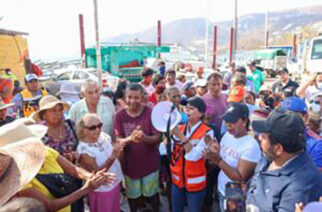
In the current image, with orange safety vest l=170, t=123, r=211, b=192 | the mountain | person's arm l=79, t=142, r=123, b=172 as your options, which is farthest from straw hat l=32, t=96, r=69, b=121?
the mountain

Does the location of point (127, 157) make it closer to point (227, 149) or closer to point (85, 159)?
point (85, 159)

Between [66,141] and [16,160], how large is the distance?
1031 mm

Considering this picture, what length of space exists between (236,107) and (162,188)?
6.98ft

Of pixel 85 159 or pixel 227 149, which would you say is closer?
pixel 227 149

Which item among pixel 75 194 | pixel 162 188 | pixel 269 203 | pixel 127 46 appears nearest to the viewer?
pixel 269 203

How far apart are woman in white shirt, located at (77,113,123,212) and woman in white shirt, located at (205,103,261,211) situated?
2.99ft

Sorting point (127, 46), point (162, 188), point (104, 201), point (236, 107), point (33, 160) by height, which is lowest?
point (162, 188)

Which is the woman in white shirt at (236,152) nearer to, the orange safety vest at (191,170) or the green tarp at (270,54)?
the orange safety vest at (191,170)

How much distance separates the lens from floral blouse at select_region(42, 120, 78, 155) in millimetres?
2281

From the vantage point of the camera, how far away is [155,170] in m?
2.80

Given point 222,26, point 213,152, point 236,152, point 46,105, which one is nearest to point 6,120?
point 46,105

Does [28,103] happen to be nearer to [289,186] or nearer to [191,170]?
[191,170]

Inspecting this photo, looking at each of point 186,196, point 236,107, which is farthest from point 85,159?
point 236,107

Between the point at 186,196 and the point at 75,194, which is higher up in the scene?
the point at 75,194
